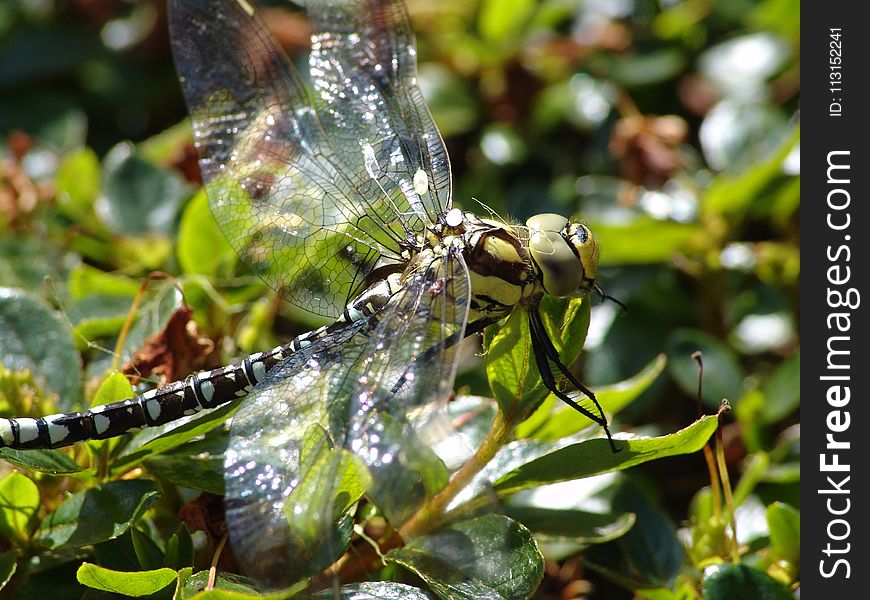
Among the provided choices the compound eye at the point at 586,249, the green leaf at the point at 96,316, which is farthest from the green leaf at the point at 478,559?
the green leaf at the point at 96,316

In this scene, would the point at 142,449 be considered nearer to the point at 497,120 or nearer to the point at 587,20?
the point at 497,120

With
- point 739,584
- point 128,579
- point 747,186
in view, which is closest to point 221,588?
point 128,579

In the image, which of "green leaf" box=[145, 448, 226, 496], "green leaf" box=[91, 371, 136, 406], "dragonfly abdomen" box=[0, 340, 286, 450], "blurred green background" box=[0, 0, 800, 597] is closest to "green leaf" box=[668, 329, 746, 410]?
"blurred green background" box=[0, 0, 800, 597]

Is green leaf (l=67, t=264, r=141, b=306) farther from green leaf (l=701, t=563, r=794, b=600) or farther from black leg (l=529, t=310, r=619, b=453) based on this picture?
green leaf (l=701, t=563, r=794, b=600)

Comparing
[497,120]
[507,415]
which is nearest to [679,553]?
[507,415]

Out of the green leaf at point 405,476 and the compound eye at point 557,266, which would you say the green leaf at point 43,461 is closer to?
the green leaf at point 405,476
